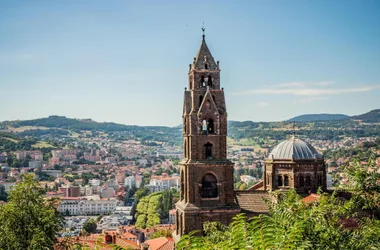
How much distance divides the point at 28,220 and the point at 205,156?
38.0 ft

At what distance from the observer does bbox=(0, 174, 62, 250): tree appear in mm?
15680

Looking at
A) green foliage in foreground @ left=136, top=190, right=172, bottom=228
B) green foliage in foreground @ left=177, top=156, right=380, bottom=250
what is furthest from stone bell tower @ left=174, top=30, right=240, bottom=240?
green foliage in foreground @ left=136, top=190, right=172, bottom=228

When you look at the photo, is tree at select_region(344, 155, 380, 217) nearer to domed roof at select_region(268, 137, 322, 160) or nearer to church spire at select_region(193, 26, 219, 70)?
church spire at select_region(193, 26, 219, 70)

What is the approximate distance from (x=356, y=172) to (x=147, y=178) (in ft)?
530

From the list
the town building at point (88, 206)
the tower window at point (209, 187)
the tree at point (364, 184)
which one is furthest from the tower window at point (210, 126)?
the town building at point (88, 206)

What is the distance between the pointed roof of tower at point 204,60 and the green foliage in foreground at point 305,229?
13.4m

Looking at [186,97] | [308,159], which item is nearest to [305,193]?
[308,159]

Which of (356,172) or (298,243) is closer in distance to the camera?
(298,243)

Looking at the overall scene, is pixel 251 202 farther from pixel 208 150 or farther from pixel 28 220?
pixel 28 220

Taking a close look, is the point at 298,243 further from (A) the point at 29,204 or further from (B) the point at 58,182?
(B) the point at 58,182

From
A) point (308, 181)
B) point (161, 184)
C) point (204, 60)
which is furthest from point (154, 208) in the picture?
point (204, 60)

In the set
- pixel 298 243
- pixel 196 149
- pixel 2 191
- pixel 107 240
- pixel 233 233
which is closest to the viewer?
pixel 233 233

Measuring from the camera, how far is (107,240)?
41531mm

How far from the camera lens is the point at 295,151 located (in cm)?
3105
